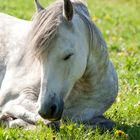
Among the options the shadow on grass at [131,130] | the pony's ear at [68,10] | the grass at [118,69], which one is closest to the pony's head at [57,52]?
the pony's ear at [68,10]

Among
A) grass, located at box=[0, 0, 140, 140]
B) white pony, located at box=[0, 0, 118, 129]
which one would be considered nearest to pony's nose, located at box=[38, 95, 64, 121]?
white pony, located at box=[0, 0, 118, 129]

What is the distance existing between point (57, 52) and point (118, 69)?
381 centimetres

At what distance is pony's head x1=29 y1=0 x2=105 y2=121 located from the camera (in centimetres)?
572

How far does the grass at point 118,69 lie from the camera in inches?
232

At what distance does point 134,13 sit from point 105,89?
33.4ft

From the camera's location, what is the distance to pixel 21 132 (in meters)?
6.05

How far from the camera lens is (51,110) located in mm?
5660

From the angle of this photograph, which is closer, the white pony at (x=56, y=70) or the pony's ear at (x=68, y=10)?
the white pony at (x=56, y=70)

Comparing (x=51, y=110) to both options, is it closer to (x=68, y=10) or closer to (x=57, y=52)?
(x=57, y=52)

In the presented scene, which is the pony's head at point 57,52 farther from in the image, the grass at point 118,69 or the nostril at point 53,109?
Result: the grass at point 118,69

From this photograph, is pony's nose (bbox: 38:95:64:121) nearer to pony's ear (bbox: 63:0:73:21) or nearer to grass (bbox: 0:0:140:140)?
grass (bbox: 0:0:140:140)

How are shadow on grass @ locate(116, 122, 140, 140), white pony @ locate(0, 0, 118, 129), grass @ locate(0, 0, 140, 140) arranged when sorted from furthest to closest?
shadow on grass @ locate(116, 122, 140, 140) → grass @ locate(0, 0, 140, 140) → white pony @ locate(0, 0, 118, 129)

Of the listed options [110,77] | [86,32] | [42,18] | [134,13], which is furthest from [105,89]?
[134,13]

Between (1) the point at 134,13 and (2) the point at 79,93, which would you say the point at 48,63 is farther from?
(1) the point at 134,13
